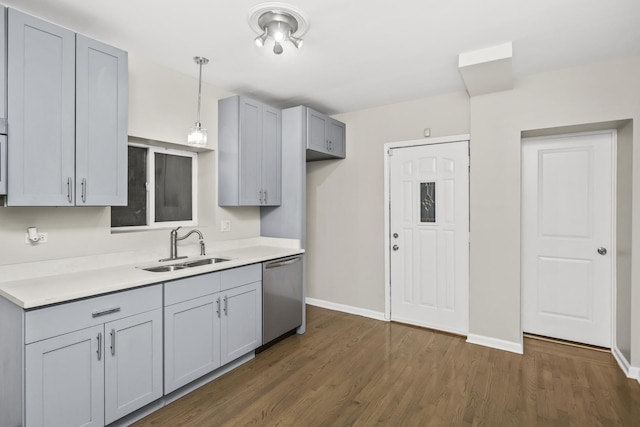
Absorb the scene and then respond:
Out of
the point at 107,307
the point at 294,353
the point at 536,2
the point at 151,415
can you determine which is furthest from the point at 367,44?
the point at 151,415

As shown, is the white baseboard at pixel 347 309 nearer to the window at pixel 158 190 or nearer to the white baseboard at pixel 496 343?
the white baseboard at pixel 496 343

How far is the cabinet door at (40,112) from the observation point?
182cm

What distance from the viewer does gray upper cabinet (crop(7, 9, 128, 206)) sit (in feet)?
6.01

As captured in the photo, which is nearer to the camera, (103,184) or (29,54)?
(29,54)

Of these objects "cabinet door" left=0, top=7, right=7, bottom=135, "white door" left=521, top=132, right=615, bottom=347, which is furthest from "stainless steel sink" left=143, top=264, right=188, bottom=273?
"white door" left=521, top=132, right=615, bottom=347

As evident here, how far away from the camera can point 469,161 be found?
337 centimetres

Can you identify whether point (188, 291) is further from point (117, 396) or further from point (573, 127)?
point (573, 127)

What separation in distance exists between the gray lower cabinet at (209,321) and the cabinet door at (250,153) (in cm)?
77

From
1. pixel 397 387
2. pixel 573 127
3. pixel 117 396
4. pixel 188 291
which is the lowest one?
pixel 397 387

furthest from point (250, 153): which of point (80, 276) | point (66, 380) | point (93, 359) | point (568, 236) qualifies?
point (568, 236)

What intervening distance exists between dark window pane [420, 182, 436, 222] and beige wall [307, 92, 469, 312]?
Result: 0.47m

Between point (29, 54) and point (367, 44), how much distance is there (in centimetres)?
210

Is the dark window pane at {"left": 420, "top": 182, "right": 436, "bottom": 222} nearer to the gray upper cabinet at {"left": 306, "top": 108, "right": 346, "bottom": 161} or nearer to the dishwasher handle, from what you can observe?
the gray upper cabinet at {"left": 306, "top": 108, "right": 346, "bottom": 161}

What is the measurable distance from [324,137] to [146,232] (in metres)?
2.09
